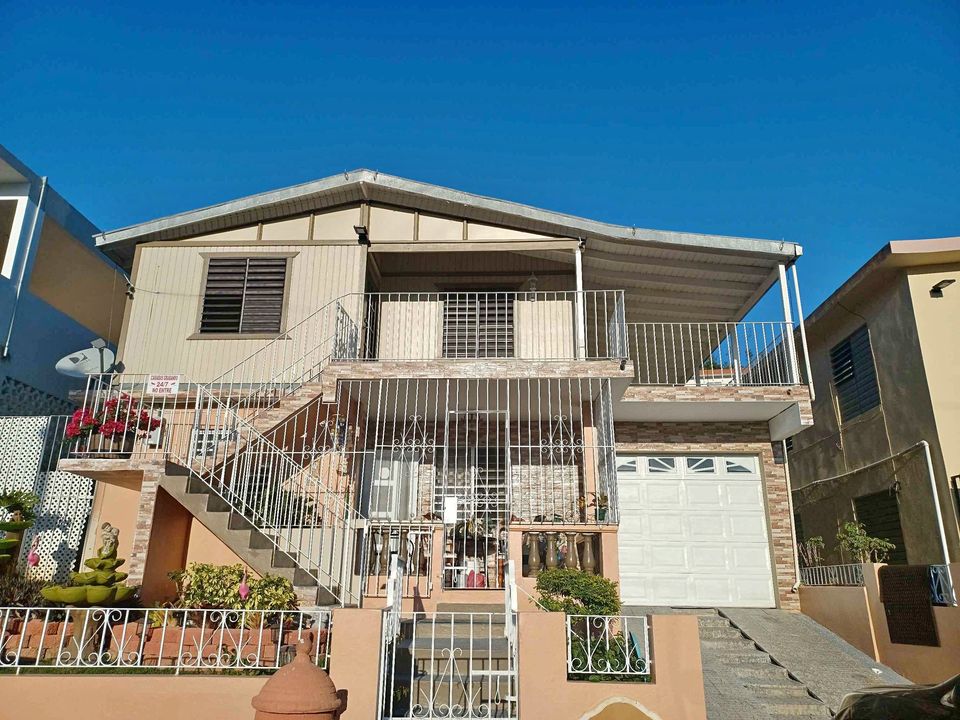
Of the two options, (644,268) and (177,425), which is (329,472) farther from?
(644,268)

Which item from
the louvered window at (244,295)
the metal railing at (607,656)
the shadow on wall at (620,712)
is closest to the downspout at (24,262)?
the louvered window at (244,295)

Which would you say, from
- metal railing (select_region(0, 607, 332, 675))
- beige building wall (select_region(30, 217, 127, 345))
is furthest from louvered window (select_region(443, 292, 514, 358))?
beige building wall (select_region(30, 217, 127, 345))

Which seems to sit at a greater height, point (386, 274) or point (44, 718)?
point (386, 274)

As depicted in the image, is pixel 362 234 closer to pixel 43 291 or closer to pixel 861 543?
pixel 43 291

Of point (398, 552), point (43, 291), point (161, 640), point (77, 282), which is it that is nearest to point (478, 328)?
point (398, 552)

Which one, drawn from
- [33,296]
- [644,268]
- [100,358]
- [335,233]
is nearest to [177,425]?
[100,358]

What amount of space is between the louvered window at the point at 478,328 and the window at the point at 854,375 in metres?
6.89

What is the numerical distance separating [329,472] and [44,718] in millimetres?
4909

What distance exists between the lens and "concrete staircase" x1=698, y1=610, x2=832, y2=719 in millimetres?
7203

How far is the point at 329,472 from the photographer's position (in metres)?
10.6

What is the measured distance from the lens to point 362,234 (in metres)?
12.3

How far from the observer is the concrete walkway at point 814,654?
7.91 metres

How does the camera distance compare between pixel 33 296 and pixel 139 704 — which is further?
pixel 33 296

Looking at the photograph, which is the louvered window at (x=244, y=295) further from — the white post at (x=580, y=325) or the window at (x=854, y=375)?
the window at (x=854, y=375)
